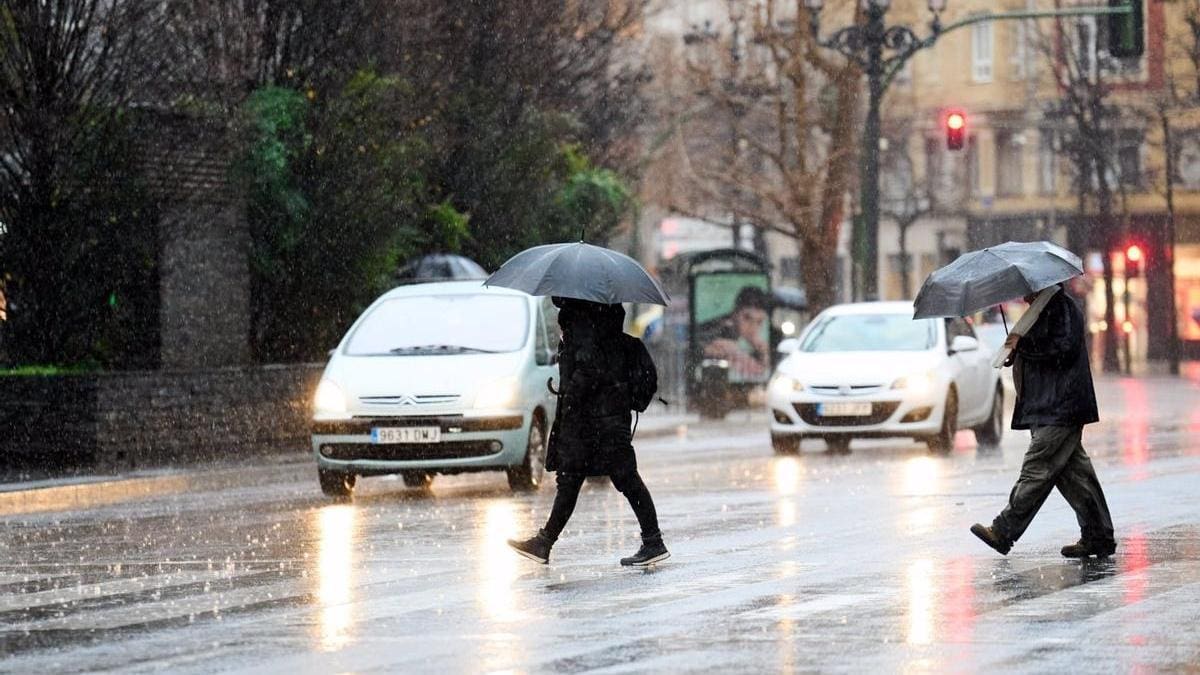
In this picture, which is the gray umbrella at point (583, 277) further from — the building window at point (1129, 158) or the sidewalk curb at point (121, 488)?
the building window at point (1129, 158)

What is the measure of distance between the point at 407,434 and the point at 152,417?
5735 millimetres

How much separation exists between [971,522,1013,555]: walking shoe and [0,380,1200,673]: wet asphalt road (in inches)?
3.3

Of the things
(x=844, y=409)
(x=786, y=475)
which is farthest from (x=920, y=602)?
(x=844, y=409)

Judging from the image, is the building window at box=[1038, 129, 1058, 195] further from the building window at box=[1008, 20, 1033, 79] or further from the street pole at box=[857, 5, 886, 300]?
the street pole at box=[857, 5, 886, 300]

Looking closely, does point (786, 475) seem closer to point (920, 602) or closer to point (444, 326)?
point (444, 326)

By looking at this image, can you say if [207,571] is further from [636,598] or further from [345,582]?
[636,598]

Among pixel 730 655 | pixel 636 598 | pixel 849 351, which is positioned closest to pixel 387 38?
pixel 849 351

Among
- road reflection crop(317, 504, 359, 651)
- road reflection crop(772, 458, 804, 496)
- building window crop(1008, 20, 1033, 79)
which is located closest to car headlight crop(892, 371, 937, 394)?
road reflection crop(772, 458, 804, 496)

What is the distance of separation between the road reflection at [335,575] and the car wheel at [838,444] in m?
8.42

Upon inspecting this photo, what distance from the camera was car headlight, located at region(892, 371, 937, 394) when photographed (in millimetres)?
25297

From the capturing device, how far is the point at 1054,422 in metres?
13.3

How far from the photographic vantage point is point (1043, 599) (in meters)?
11.5

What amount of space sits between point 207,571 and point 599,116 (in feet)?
94.2

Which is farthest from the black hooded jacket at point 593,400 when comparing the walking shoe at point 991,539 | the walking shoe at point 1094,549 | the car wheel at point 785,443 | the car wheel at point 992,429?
the car wheel at point 992,429
